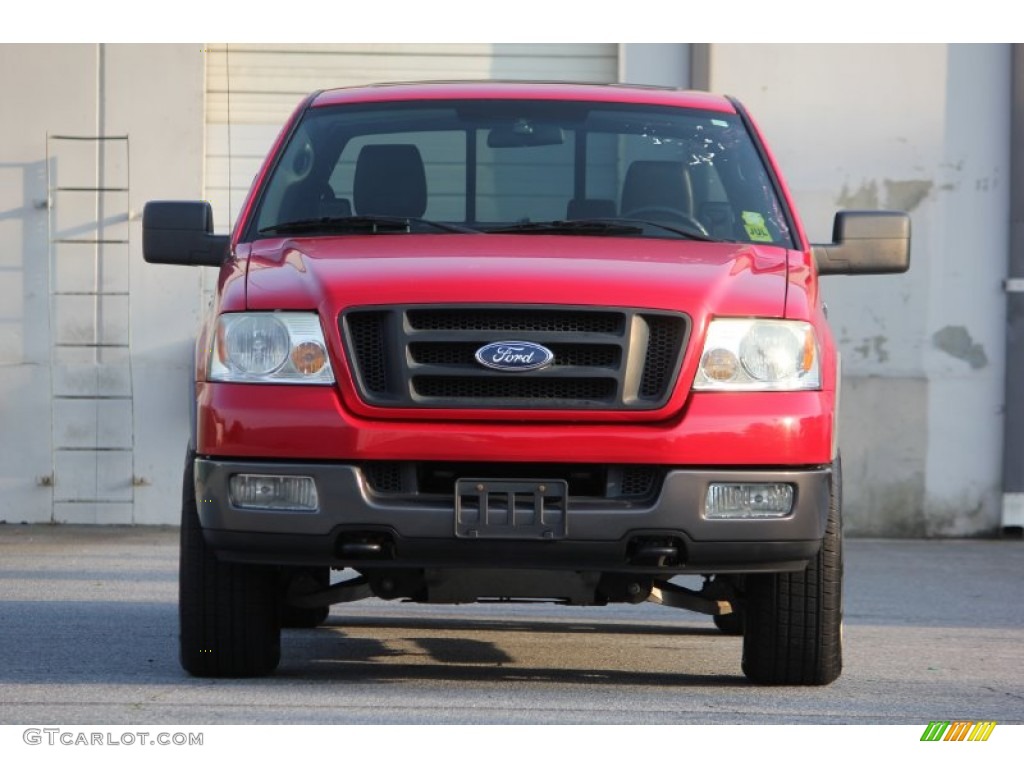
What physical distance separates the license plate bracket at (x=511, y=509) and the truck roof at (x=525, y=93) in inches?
81.4

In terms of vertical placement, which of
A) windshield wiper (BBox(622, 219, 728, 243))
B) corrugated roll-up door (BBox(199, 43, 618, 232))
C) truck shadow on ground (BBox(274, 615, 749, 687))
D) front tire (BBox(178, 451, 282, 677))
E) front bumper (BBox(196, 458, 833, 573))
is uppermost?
corrugated roll-up door (BBox(199, 43, 618, 232))

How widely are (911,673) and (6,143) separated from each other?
343 inches

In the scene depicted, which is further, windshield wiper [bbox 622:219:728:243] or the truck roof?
the truck roof

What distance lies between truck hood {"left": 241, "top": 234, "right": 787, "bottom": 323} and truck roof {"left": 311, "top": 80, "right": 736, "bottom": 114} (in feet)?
3.43

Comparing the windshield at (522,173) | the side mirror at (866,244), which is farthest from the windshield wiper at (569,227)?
the side mirror at (866,244)

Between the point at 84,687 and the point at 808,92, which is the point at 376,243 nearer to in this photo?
the point at 84,687

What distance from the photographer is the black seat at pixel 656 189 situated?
6699 millimetres

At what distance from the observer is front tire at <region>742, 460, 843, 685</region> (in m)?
6.13

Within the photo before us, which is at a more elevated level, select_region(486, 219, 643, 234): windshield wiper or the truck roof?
the truck roof

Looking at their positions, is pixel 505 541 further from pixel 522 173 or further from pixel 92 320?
pixel 92 320

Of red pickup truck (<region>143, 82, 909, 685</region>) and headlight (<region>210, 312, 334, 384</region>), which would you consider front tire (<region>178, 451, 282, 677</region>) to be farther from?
headlight (<region>210, 312, 334, 384</region>)

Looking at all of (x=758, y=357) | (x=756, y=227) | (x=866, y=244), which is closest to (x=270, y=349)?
(x=758, y=357)
